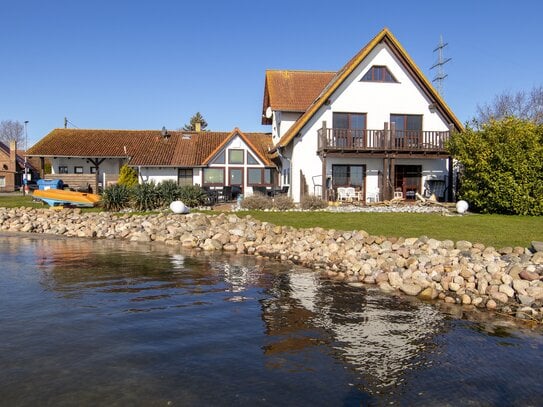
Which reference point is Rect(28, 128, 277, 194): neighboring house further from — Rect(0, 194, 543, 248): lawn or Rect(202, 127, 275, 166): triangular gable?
Rect(0, 194, 543, 248): lawn

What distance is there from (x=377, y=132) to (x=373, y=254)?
12448 millimetres

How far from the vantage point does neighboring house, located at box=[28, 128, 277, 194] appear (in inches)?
1189

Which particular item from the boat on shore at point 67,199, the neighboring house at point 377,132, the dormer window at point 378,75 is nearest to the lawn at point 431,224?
the neighboring house at point 377,132

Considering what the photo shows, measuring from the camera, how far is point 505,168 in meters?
17.0

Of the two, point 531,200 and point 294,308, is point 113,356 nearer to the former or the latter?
point 294,308

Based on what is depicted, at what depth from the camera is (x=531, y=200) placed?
1625 centimetres

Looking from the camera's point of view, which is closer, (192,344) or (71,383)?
(71,383)

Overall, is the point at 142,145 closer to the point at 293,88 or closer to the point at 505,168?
the point at 293,88

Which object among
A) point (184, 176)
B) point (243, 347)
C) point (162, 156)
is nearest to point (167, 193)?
point (184, 176)

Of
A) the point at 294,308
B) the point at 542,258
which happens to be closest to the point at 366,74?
the point at 542,258

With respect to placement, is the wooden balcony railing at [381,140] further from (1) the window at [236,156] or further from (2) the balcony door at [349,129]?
(1) the window at [236,156]

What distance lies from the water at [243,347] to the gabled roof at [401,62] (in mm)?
13998

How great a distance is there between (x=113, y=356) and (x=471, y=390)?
4162mm

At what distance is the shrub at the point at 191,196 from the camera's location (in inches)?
839
